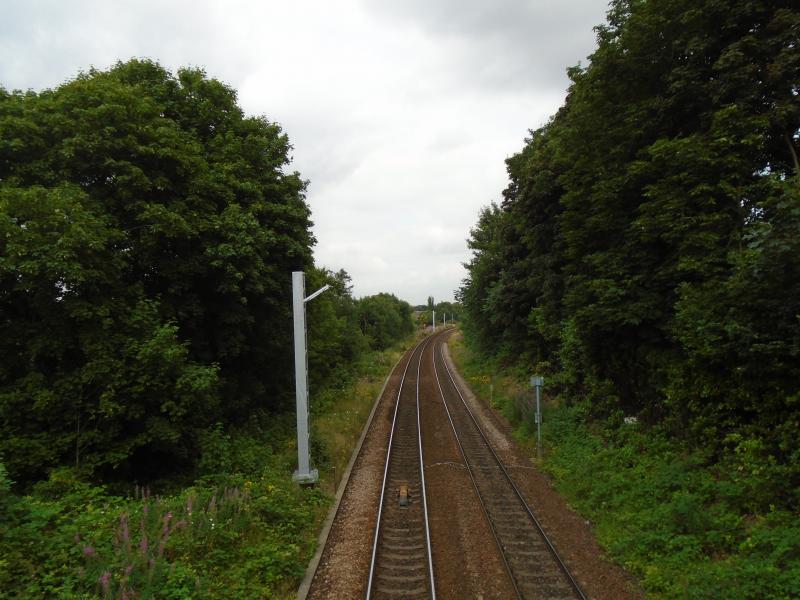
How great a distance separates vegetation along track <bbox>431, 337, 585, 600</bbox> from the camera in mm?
6902

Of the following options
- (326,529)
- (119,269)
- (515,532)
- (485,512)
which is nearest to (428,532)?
(485,512)

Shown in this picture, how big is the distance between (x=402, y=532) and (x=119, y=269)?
8.43 metres

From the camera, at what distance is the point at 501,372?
26.1m

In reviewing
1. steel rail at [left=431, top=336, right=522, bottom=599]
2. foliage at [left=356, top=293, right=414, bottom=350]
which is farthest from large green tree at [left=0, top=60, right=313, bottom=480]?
foliage at [left=356, top=293, right=414, bottom=350]

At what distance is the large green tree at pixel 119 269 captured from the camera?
8617 millimetres

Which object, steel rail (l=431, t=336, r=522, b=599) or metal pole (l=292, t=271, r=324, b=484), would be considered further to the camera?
metal pole (l=292, t=271, r=324, b=484)

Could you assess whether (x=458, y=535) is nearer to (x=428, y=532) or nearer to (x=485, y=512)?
(x=428, y=532)

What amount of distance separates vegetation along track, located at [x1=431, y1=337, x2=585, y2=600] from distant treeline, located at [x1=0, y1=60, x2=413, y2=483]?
707 centimetres

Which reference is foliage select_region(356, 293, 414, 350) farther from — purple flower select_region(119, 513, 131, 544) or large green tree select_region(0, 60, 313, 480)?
purple flower select_region(119, 513, 131, 544)

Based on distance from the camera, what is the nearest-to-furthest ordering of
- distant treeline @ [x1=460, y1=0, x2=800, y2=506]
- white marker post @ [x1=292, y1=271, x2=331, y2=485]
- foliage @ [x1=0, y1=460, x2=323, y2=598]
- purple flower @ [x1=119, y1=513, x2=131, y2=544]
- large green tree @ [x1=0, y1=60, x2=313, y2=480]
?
foliage @ [x1=0, y1=460, x2=323, y2=598], purple flower @ [x1=119, y1=513, x2=131, y2=544], distant treeline @ [x1=460, y1=0, x2=800, y2=506], large green tree @ [x1=0, y1=60, x2=313, y2=480], white marker post @ [x1=292, y1=271, x2=331, y2=485]

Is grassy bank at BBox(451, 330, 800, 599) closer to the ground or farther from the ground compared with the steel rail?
farther from the ground

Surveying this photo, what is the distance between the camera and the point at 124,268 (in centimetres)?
1062

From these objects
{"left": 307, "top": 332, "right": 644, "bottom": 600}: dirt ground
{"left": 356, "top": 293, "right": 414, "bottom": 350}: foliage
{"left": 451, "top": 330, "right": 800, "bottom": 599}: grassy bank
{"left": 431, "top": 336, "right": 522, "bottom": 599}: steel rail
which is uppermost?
{"left": 356, "top": 293, "right": 414, "bottom": 350}: foliage

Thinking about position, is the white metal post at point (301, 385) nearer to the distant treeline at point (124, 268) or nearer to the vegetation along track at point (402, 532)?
the distant treeline at point (124, 268)
